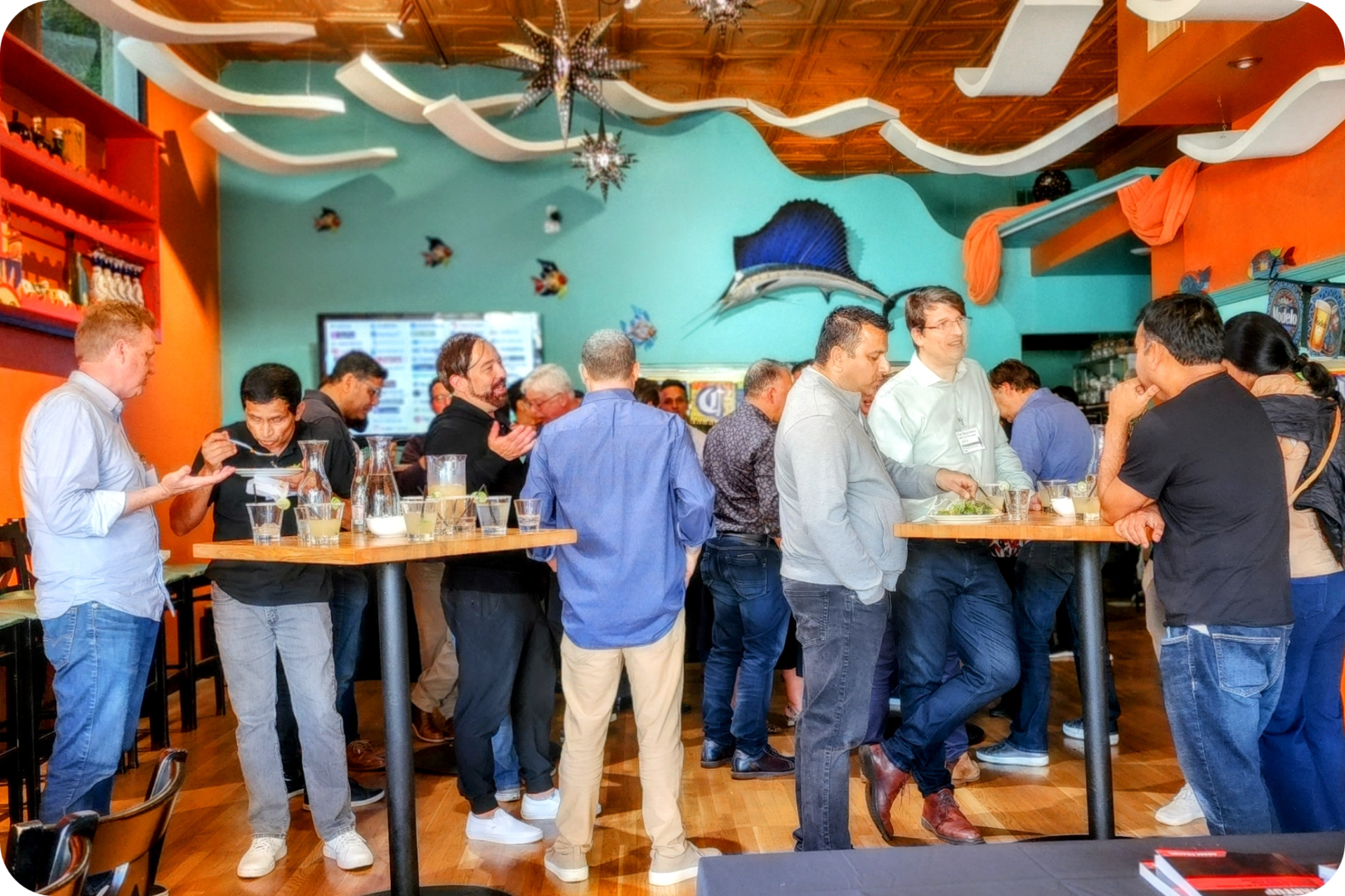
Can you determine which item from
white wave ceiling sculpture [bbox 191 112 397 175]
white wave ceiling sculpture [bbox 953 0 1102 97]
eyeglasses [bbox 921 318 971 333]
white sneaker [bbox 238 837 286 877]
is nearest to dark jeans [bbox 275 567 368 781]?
white sneaker [bbox 238 837 286 877]

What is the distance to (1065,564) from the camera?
4.36 metres

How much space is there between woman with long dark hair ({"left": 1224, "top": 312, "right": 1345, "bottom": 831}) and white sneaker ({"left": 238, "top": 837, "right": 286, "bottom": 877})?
289cm

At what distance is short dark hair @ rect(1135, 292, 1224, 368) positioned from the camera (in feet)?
7.98

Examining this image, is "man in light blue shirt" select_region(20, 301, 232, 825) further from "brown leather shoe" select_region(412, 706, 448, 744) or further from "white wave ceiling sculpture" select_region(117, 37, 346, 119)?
"white wave ceiling sculpture" select_region(117, 37, 346, 119)

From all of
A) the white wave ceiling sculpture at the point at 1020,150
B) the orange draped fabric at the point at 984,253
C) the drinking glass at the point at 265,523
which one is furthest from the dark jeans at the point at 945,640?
the orange draped fabric at the point at 984,253

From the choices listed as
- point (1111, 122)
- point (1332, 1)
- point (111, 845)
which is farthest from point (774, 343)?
point (111, 845)

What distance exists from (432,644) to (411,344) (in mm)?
3237

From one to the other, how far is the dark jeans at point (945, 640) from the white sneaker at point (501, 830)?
3.93 ft

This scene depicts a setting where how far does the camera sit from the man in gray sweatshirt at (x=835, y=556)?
9.38ft

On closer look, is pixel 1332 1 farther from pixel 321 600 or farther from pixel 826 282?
pixel 321 600

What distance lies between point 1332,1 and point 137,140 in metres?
6.11

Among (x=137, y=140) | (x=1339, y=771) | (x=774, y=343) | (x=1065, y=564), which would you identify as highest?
(x=137, y=140)

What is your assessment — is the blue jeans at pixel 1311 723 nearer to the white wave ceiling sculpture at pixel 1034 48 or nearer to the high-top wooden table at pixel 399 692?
the high-top wooden table at pixel 399 692

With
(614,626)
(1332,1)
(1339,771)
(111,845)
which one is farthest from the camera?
(1332,1)
